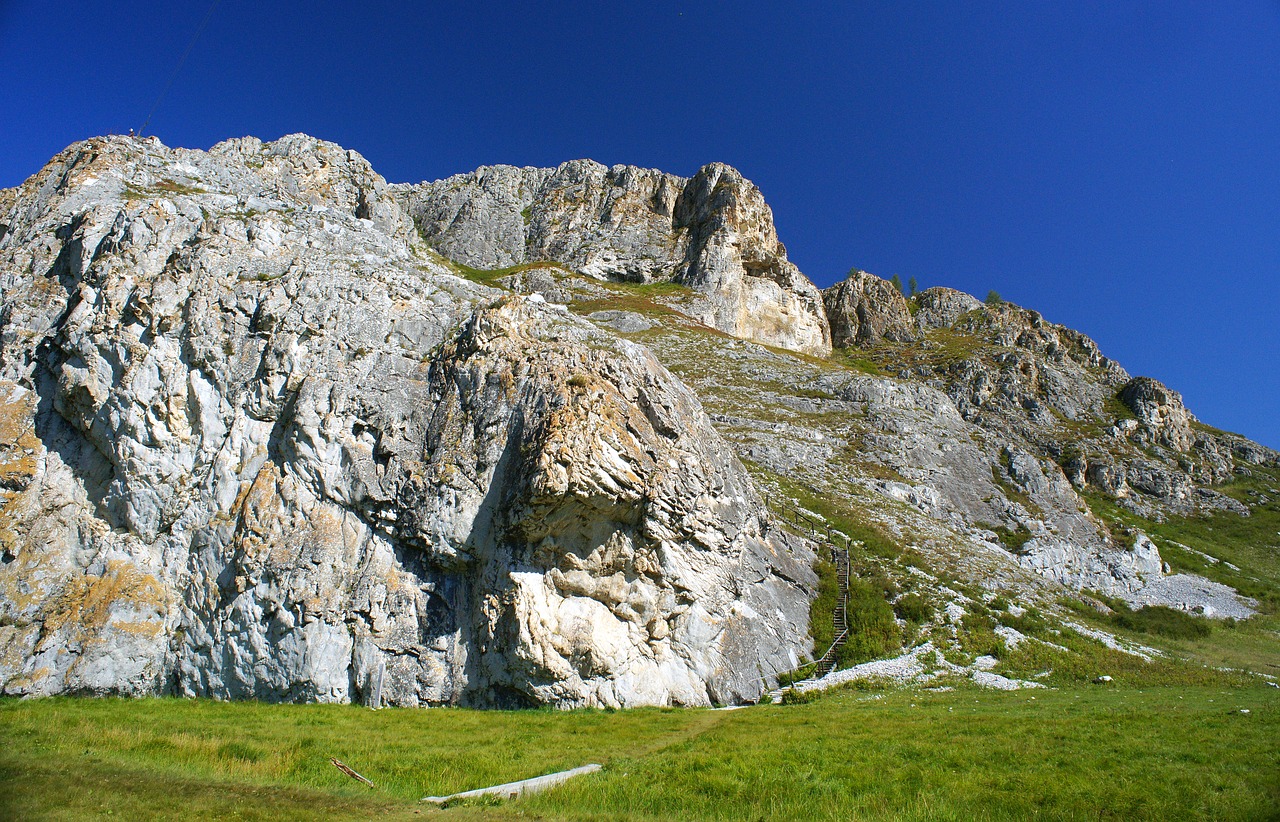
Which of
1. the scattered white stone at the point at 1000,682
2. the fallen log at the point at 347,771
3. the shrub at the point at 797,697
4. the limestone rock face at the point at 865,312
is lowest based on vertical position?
the shrub at the point at 797,697

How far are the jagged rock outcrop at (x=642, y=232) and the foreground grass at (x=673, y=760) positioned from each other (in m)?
81.3

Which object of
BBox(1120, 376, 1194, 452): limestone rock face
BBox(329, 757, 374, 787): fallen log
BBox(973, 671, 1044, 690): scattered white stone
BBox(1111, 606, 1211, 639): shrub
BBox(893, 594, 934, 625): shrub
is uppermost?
BBox(1120, 376, 1194, 452): limestone rock face

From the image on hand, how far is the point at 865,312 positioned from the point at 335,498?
111971 millimetres

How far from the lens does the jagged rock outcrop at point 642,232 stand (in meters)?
104

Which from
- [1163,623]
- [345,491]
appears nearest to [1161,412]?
[1163,623]

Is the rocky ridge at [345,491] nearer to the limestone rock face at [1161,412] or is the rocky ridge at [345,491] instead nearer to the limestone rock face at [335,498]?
the limestone rock face at [335,498]

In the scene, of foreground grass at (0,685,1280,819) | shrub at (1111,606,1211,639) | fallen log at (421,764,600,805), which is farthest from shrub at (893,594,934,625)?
fallen log at (421,764,600,805)

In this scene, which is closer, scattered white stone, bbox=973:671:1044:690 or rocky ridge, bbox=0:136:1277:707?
rocky ridge, bbox=0:136:1277:707

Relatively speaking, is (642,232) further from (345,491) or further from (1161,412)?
(345,491)

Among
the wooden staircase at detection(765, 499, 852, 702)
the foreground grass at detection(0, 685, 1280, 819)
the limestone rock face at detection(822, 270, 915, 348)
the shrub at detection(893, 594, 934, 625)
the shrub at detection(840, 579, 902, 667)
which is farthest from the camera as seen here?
the limestone rock face at detection(822, 270, 915, 348)

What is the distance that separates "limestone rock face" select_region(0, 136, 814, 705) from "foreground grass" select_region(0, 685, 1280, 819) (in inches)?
108

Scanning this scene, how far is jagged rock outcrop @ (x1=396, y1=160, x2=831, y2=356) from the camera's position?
104 meters

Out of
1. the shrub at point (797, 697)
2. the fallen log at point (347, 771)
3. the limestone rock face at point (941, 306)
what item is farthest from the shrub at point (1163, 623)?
the limestone rock face at point (941, 306)

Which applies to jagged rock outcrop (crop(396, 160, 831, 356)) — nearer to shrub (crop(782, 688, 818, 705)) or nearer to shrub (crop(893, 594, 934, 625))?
shrub (crop(893, 594, 934, 625))
